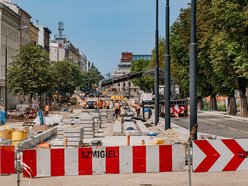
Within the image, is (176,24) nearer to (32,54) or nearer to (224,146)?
(32,54)

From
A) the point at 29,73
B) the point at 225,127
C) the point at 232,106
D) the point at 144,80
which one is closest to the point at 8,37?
the point at 29,73

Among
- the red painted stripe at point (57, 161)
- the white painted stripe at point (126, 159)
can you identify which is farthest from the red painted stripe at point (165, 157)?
the red painted stripe at point (57, 161)

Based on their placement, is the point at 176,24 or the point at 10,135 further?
the point at 176,24

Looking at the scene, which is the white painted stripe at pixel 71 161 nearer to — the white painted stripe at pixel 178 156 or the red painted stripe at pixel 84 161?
the red painted stripe at pixel 84 161

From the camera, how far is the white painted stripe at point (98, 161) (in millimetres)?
14148

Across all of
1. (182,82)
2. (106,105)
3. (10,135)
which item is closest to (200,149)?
(10,135)

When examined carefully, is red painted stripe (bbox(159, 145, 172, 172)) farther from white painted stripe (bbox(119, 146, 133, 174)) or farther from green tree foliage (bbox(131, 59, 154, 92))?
green tree foliage (bbox(131, 59, 154, 92))

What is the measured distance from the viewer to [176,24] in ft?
245

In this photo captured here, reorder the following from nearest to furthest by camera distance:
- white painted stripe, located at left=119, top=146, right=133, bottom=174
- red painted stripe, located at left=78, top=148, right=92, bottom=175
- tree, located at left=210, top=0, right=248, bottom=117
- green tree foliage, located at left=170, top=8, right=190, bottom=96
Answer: red painted stripe, located at left=78, top=148, right=92, bottom=175 < white painted stripe, located at left=119, top=146, right=133, bottom=174 < tree, located at left=210, top=0, right=248, bottom=117 < green tree foliage, located at left=170, top=8, right=190, bottom=96

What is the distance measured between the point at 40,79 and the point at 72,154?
66141 mm

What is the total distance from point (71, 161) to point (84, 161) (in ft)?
1.12

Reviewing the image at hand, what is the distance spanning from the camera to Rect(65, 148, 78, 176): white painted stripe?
1394 centimetres

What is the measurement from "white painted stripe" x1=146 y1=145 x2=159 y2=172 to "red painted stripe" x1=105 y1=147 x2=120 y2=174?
73 centimetres

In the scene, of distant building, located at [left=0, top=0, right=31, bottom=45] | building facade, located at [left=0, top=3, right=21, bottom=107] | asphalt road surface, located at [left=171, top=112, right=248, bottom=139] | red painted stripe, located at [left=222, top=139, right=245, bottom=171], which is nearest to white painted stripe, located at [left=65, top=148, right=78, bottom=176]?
red painted stripe, located at [left=222, top=139, right=245, bottom=171]
